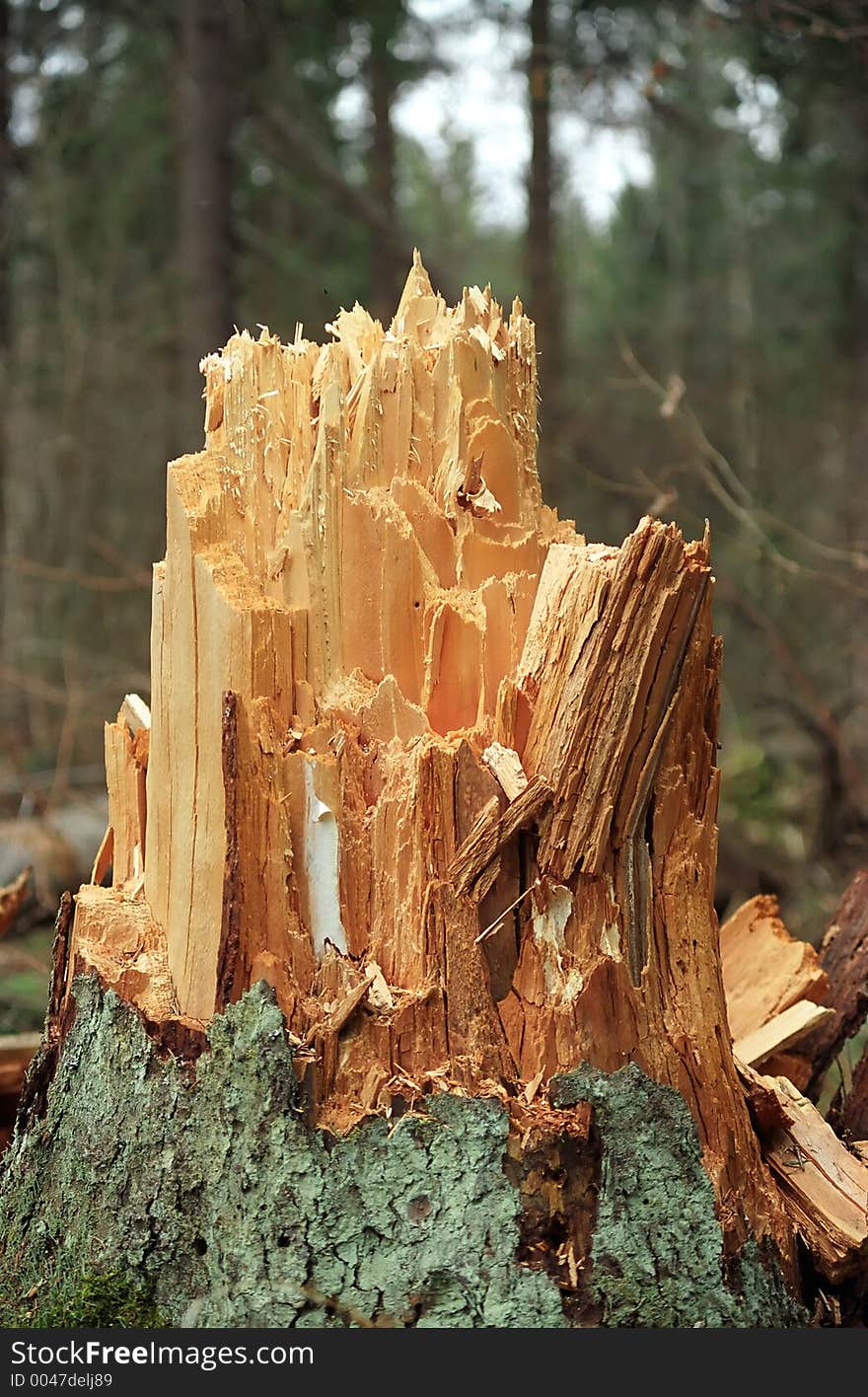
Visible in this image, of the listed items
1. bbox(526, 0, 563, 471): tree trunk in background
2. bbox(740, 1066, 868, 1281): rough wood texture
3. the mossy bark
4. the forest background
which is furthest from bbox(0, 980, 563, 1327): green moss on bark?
bbox(526, 0, 563, 471): tree trunk in background

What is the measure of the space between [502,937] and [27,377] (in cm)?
1002

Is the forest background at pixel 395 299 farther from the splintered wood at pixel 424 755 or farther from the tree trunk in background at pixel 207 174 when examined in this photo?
the splintered wood at pixel 424 755

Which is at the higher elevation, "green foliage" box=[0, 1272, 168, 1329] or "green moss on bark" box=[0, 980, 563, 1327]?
"green moss on bark" box=[0, 980, 563, 1327]

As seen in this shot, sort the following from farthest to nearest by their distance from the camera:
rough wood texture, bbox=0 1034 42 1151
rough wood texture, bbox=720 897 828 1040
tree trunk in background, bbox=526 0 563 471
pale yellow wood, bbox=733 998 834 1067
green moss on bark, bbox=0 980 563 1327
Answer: tree trunk in background, bbox=526 0 563 471 < rough wood texture, bbox=0 1034 42 1151 < rough wood texture, bbox=720 897 828 1040 < pale yellow wood, bbox=733 998 834 1067 < green moss on bark, bbox=0 980 563 1327

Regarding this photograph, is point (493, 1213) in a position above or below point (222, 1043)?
below

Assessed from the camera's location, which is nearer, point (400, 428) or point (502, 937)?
point (502, 937)

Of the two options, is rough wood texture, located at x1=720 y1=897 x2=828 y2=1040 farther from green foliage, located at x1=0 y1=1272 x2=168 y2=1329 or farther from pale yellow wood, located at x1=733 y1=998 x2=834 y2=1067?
green foliage, located at x1=0 y1=1272 x2=168 y2=1329

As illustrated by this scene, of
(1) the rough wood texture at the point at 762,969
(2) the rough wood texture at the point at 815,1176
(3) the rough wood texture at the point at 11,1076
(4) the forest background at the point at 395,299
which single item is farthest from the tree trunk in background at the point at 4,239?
(2) the rough wood texture at the point at 815,1176

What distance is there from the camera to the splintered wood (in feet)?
5.68

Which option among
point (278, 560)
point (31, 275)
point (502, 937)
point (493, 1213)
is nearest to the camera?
point (493, 1213)

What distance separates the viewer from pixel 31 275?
473 inches

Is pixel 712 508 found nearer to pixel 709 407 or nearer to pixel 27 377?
pixel 709 407

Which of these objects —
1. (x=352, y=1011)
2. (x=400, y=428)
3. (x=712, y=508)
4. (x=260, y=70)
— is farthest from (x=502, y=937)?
(x=712, y=508)

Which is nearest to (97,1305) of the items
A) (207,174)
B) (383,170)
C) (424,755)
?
(424,755)
